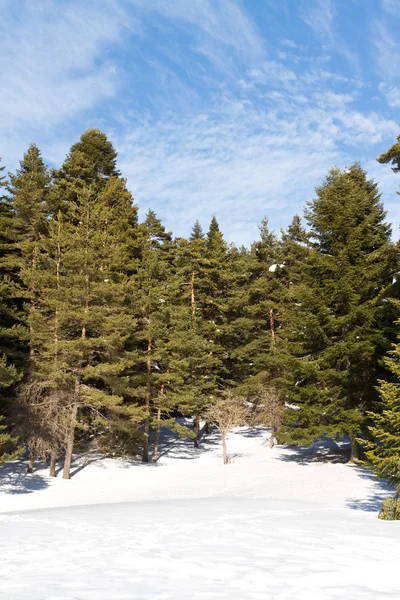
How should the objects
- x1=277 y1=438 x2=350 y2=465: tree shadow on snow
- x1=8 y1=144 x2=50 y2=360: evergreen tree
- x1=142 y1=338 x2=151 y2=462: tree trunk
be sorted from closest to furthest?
x1=8 y1=144 x2=50 y2=360: evergreen tree, x1=277 y1=438 x2=350 y2=465: tree shadow on snow, x1=142 y1=338 x2=151 y2=462: tree trunk

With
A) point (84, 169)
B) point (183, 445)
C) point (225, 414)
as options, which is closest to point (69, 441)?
point (225, 414)

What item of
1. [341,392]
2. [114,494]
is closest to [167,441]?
[114,494]

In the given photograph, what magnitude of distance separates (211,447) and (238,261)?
52.2 ft

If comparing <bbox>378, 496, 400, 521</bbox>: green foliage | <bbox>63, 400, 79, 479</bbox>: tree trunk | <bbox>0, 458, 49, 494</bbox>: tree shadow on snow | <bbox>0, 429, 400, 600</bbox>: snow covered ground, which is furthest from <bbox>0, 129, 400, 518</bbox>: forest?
<bbox>0, 429, 400, 600</bbox>: snow covered ground

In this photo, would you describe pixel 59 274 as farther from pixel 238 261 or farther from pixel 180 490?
pixel 238 261

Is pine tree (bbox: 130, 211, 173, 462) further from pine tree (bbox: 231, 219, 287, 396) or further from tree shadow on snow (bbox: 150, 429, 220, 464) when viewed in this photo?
pine tree (bbox: 231, 219, 287, 396)

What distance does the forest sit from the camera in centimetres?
2203

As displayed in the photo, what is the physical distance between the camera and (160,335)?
27594 mm

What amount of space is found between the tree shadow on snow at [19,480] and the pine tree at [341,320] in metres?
13.9

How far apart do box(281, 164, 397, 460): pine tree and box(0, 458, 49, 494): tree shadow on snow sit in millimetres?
13901

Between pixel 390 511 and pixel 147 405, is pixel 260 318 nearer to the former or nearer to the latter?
pixel 147 405

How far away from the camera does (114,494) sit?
20297 mm

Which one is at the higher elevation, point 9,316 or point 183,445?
point 9,316

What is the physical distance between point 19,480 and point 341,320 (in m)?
19.4
